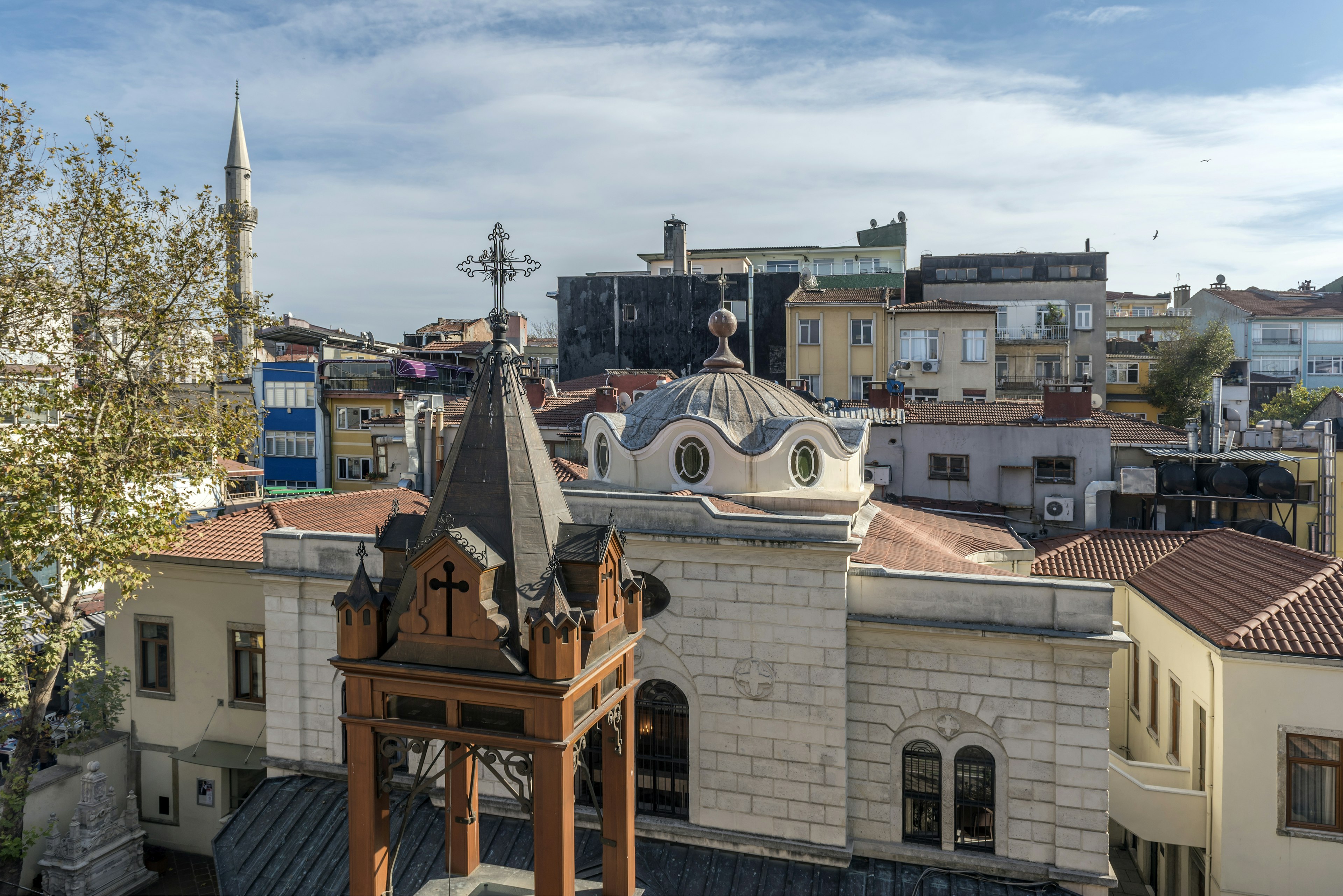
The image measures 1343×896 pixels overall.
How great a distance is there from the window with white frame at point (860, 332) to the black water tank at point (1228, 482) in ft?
58.8

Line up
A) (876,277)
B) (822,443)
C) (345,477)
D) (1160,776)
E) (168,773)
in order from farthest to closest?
(876,277) < (345,477) < (168,773) < (822,443) < (1160,776)

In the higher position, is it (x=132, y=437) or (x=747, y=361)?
(x=747, y=361)

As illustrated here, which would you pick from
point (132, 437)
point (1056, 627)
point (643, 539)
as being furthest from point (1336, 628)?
point (132, 437)

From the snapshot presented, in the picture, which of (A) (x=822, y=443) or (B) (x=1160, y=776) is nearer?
(B) (x=1160, y=776)

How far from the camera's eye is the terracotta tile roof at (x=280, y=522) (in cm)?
1894

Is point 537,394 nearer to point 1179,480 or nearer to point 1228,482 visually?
point 1179,480

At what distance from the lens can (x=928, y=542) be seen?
18.3 metres

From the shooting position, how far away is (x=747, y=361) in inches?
1793

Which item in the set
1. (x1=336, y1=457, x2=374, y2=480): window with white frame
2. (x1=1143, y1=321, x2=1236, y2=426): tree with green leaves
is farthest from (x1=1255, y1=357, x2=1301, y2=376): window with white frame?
(x1=336, y1=457, x2=374, y2=480): window with white frame

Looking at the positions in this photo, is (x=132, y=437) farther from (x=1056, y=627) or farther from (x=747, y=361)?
(x=747, y=361)

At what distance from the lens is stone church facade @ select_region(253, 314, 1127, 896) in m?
12.4

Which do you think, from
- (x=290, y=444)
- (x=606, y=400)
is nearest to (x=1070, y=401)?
(x=606, y=400)

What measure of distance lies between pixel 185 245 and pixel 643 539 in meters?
11.9

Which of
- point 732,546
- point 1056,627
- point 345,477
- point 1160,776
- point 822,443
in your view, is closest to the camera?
point 1056,627
